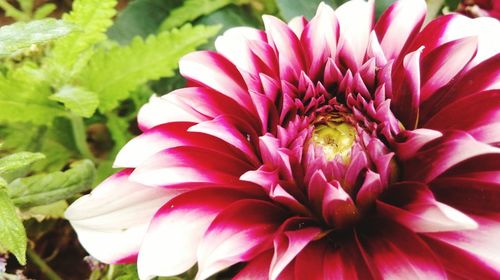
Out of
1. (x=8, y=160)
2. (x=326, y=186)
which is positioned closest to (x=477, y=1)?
(x=326, y=186)

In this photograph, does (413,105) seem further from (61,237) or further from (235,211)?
(61,237)

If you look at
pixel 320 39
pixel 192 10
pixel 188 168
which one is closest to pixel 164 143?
pixel 188 168

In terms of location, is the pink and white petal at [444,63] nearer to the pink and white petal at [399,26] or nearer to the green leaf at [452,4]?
the pink and white petal at [399,26]

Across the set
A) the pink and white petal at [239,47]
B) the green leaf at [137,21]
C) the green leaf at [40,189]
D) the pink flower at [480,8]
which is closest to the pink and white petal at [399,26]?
the pink and white petal at [239,47]

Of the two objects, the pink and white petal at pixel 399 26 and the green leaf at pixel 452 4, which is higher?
the pink and white petal at pixel 399 26

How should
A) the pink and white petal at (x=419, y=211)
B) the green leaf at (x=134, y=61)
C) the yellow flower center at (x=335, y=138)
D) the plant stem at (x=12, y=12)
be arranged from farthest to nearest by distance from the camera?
the plant stem at (x=12, y=12) < the green leaf at (x=134, y=61) < the yellow flower center at (x=335, y=138) < the pink and white petal at (x=419, y=211)

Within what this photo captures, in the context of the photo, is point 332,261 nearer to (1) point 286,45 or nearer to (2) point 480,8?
(1) point 286,45
